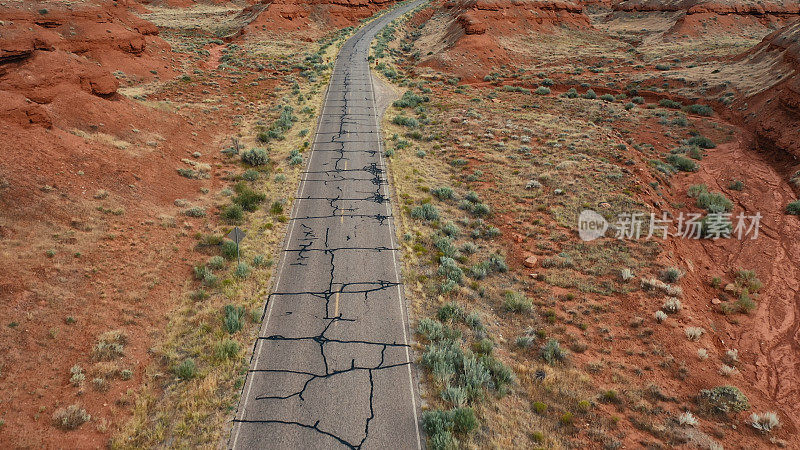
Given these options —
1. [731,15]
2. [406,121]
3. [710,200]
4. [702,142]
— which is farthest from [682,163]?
[731,15]

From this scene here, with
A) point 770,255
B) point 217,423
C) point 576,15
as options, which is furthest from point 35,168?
point 576,15

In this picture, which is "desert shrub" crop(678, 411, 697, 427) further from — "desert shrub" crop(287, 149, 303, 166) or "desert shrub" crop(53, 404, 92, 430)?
"desert shrub" crop(287, 149, 303, 166)

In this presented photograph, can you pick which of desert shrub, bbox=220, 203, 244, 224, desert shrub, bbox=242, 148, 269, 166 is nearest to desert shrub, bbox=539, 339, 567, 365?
desert shrub, bbox=220, 203, 244, 224

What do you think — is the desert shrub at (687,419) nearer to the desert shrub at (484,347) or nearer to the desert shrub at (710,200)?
the desert shrub at (484,347)

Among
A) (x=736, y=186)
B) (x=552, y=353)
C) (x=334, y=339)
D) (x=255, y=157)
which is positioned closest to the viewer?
(x=552, y=353)

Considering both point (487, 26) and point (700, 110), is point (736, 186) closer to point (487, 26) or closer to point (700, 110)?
point (700, 110)

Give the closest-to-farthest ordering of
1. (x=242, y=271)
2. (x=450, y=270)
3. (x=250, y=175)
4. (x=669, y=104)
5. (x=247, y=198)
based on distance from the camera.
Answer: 1. (x=242, y=271)
2. (x=450, y=270)
3. (x=247, y=198)
4. (x=250, y=175)
5. (x=669, y=104)

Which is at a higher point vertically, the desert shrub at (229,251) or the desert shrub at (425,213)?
the desert shrub at (425,213)

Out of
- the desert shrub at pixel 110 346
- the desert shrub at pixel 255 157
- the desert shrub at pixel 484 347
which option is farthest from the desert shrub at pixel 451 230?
the desert shrub at pixel 255 157
